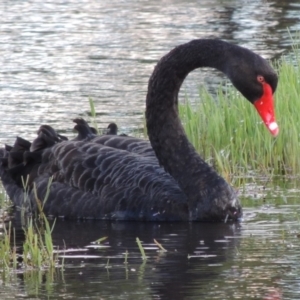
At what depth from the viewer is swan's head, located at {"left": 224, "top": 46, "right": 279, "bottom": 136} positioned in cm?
738

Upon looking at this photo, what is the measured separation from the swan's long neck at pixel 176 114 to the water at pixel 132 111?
407mm

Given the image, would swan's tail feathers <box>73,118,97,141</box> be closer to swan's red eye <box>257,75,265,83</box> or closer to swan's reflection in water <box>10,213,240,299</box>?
swan's reflection in water <box>10,213,240,299</box>

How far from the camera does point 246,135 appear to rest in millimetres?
9008

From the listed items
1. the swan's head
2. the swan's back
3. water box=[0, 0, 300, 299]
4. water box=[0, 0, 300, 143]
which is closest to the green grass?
water box=[0, 0, 300, 299]

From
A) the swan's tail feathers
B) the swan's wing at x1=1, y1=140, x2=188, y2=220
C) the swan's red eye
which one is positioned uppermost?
the swan's red eye

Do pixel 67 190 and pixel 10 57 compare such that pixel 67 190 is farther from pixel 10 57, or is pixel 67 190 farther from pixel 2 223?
pixel 10 57

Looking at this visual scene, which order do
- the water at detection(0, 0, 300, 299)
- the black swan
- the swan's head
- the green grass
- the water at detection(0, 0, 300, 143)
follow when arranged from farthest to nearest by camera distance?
the water at detection(0, 0, 300, 143), the green grass, the black swan, the swan's head, the water at detection(0, 0, 300, 299)

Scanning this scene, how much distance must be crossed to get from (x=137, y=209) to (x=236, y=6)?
42.1ft

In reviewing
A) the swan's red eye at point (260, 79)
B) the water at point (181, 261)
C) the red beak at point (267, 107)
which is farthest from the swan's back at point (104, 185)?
the swan's red eye at point (260, 79)

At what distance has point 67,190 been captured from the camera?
26.2ft

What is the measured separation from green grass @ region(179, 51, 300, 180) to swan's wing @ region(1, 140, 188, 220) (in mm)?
941

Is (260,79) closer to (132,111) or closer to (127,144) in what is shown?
(127,144)

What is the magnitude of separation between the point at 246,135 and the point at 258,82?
164cm

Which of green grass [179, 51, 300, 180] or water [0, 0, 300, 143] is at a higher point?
water [0, 0, 300, 143]
